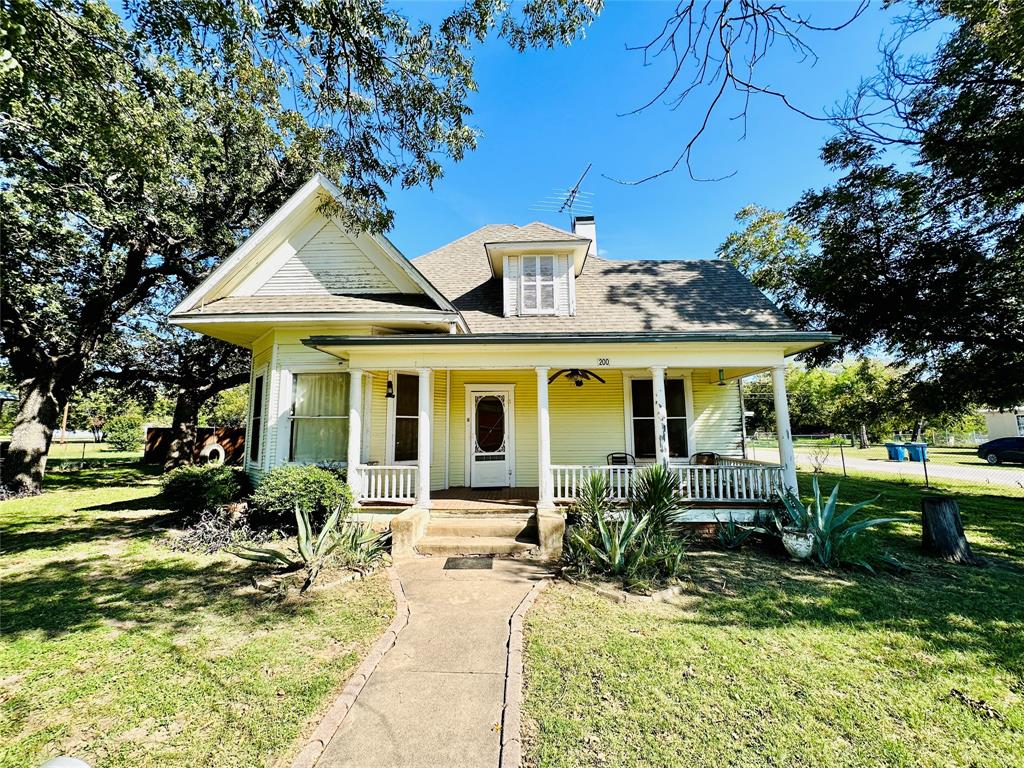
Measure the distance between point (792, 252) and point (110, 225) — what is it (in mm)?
28723

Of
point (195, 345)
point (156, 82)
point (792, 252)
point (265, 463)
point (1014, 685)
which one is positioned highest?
point (792, 252)

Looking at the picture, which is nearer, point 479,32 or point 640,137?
point 640,137

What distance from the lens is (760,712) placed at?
3021 mm

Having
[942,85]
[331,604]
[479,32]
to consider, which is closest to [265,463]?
[331,604]

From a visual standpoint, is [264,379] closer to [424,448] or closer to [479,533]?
[424,448]

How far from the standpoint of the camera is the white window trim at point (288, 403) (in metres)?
8.54

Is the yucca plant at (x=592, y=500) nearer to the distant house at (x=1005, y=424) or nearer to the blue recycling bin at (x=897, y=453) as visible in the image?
the blue recycling bin at (x=897, y=453)

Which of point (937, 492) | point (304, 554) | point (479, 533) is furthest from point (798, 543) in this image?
point (937, 492)

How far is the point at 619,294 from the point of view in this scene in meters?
10.9

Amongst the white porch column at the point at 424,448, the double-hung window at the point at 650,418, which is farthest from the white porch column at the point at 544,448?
the double-hung window at the point at 650,418

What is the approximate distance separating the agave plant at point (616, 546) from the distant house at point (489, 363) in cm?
127

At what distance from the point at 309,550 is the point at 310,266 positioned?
6.56 meters

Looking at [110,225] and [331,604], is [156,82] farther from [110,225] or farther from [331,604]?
[331,604]

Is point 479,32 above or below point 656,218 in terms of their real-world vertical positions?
below
